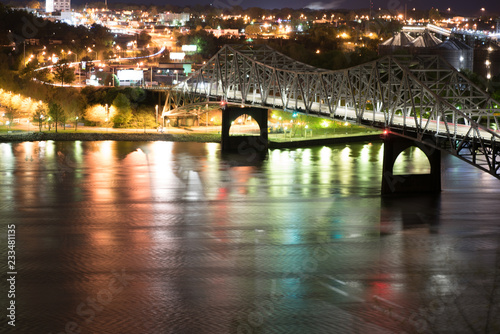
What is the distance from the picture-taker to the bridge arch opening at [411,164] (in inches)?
1396

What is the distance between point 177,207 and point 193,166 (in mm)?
10562

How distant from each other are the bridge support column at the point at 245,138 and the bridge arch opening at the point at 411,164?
309 inches

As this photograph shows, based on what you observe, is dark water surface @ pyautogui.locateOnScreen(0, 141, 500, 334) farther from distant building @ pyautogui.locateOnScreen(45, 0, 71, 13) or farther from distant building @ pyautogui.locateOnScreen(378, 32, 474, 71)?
distant building @ pyautogui.locateOnScreen(45, 0, 71, 13)

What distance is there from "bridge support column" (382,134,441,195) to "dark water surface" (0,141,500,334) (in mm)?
672

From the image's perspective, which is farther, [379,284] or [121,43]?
[121,43]

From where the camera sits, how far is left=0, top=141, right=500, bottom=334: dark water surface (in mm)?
16125

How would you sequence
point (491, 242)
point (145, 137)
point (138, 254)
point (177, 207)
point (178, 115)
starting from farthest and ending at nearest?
point (178, 115) → point (145, 137) → point (177, 207) → point (491, 242) → point (138, 254)

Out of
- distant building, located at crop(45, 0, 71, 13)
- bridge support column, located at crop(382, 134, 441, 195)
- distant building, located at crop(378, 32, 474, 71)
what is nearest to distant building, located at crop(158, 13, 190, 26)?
distant building, located at crop(45, 0, 71, 13)

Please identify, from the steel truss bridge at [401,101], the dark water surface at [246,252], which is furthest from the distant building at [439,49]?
the dark water surface at [246,252]

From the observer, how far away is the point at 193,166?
122ft

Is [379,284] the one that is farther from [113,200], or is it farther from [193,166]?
[193,166]

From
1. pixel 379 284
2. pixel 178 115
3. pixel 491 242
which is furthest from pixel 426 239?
pixel 178 115

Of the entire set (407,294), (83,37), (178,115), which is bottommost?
(407,294)

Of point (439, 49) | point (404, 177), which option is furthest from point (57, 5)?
point (404, 177)
